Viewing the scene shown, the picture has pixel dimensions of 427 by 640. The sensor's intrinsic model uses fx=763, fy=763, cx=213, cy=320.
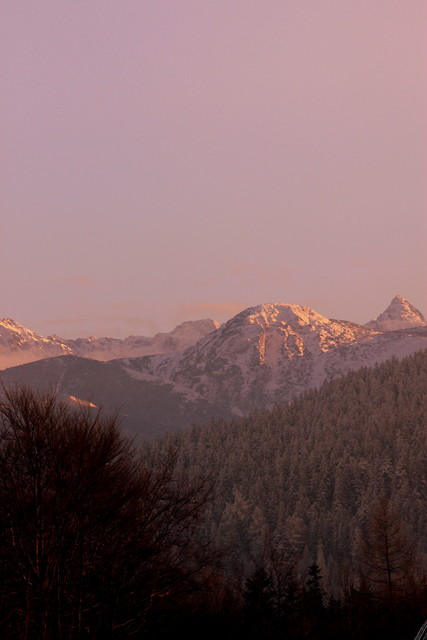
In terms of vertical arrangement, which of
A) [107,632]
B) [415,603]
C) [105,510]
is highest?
[105,510]

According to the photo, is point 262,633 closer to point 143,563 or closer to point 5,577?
point 143,563

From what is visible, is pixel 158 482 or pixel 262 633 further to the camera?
pixel 262 633

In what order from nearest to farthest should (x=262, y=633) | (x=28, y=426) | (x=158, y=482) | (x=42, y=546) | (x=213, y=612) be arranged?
(x=42, y=546) < (x=28, y=426) < (x=158, y=482) < (x=262, y=633) < (x=213, y=612)

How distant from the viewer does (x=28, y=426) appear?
1019 inches

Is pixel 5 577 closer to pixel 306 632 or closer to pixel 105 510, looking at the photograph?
pixel 105 510

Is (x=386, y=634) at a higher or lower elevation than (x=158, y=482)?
lower

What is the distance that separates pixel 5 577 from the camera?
24.9 meters

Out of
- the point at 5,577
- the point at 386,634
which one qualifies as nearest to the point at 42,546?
the point at 5,577

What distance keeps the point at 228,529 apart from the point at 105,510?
170 meters

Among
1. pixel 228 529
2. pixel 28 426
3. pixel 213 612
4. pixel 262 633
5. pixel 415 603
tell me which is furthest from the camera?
pixel 228 529

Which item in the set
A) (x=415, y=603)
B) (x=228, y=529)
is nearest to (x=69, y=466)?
(x=415, y=603)

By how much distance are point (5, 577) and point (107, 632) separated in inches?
167

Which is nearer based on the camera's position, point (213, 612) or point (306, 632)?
point (306, 632)

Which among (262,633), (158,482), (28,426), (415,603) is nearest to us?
(28,426)
